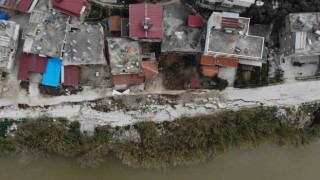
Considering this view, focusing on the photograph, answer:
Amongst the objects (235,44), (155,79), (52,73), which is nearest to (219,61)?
(235,44)

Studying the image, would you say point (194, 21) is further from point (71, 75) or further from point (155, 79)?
point (71, 75)

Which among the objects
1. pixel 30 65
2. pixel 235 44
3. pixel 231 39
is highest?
pixel 231 39

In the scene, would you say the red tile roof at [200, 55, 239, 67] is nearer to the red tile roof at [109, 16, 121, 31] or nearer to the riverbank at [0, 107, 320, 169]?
the riverbank at [0, 107, 320, 169]

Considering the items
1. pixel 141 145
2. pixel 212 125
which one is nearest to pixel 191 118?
pixel 212 125

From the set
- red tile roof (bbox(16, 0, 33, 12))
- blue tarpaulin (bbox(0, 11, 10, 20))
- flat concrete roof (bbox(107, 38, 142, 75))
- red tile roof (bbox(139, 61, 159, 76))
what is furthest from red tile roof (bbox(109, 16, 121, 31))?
blue tarpaulin (bbox(0, 11, 10, 20))

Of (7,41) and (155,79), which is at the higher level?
(7,41)

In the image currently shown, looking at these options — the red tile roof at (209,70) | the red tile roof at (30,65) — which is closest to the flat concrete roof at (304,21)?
the red tile roof at (209,70)

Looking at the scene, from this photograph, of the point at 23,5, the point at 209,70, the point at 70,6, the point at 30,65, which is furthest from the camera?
the point at 209,70
